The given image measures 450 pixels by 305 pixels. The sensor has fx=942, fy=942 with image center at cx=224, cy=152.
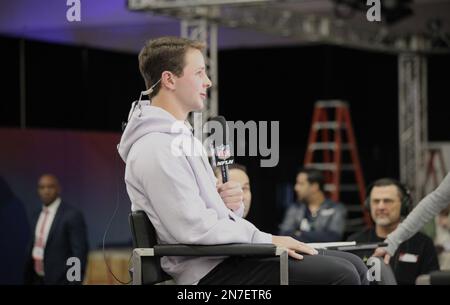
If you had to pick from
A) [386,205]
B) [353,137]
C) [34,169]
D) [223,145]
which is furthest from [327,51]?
[223,145]

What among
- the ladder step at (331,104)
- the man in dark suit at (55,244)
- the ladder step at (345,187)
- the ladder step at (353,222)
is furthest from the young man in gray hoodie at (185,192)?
the ladder step at (353,222)

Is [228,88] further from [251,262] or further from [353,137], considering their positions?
[251,262]

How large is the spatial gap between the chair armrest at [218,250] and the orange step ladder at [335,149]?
7.50 meters

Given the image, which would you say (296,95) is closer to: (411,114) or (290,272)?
(411,114)

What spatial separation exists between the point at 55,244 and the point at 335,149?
4688 mm

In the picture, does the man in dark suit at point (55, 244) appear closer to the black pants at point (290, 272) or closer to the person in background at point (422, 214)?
the person in background at point (422, 214)

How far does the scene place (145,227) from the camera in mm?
3127

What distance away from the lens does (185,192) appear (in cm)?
301

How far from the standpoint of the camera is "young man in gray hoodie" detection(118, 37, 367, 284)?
303 cm

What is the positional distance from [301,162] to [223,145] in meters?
8.42

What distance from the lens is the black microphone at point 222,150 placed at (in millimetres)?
3252

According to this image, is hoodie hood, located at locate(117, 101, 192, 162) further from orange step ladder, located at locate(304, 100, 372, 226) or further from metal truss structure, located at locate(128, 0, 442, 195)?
orange step ladder, located at locate(304, 100, 372, 226)

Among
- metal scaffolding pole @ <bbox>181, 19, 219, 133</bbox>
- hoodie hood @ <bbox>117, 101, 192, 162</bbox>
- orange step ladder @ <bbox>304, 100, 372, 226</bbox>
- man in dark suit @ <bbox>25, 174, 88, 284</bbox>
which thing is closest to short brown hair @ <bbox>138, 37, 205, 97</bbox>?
hoodie hood @ <bbox>117, 101, 192, 162</bbox>

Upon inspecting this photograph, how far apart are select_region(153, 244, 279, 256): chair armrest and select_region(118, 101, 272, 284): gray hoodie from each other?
23 millimetres
